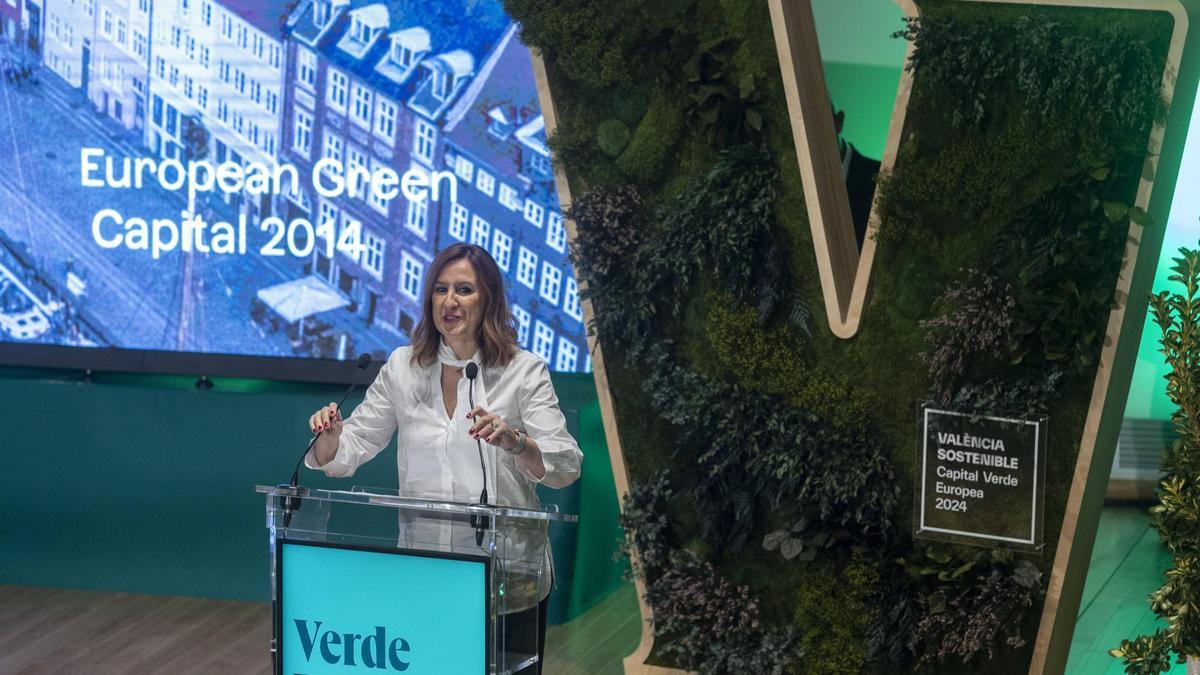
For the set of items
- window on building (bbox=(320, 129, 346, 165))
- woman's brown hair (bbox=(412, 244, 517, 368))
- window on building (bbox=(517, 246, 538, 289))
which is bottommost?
woman's brown hair (bbox=(412, 244, 517, 368))

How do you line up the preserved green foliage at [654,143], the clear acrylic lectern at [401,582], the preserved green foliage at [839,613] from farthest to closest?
the preserved green foliage at [654,143] → the preserved green foliage at [839,613] → the clear acrylic lectern at [401,582]

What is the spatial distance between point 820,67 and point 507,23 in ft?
5.49

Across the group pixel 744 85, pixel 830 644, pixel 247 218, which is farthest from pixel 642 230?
pixel 247 218

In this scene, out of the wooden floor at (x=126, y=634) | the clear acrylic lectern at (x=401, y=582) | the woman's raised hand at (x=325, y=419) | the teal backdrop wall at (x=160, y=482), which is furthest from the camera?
the teal backdrop wall at (x=160, y=482)

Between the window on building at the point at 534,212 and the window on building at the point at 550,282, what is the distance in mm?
164

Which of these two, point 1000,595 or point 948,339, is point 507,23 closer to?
point 948,339

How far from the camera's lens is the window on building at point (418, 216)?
5.56 m

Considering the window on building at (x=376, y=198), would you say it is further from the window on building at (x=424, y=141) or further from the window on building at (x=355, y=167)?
the window on building at (x=424, y=141)

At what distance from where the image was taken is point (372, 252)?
5609 mm

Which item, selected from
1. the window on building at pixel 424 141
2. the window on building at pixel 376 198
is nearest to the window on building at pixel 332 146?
the window on building at pixel 376 198

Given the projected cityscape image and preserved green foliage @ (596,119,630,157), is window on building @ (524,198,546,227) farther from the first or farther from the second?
preserved green foliage @ (596,119,630,157)

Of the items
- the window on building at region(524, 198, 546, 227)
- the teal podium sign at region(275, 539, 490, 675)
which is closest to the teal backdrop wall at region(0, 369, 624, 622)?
the window on building at region(524, 198, 546, 227)

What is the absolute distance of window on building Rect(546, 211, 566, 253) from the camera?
18.0 feet

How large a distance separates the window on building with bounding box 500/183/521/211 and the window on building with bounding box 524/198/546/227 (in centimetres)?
4
